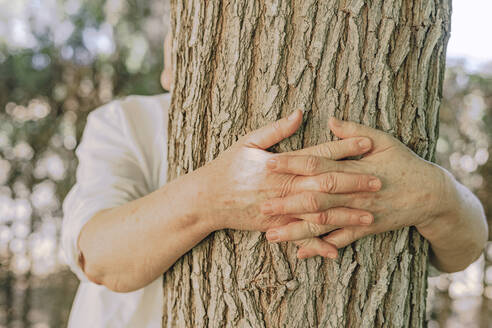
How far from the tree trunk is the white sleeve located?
403 mm

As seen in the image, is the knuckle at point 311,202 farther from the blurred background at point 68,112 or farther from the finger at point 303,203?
the blurred background at point 68,112

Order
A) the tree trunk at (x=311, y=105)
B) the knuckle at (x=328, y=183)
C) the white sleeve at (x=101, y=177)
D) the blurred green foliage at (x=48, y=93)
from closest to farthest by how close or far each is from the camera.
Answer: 1. the knuckle at (x=328, y=183)
2. the tree trunk at (x=311, y=105)
3. the white sleeve at (x=101, y=177)
4. the blurred green foliage at (x=48, y=93)

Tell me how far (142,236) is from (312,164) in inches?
21.9

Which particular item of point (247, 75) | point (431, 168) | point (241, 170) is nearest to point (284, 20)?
point (247, 75)

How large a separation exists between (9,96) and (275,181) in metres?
4.00

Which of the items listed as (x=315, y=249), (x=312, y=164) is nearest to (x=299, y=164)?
(x=312, y=164)

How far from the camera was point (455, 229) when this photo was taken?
4.56 feet

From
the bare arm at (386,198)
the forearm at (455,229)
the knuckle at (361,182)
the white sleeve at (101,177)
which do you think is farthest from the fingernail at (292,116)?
the white sleeve at (101,177)

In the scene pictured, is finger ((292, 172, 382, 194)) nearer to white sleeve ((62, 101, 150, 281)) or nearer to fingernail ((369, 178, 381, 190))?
fingernail ((369, 178, 381, 190))

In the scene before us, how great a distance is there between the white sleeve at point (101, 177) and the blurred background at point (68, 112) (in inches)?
108

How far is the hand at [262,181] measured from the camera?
1141 millimetres

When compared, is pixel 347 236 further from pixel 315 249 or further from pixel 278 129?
pixel 278 129

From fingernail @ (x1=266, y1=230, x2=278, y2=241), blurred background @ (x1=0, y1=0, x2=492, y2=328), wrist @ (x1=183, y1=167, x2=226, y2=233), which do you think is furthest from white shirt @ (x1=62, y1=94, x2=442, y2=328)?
blurred background @ (x1=0, y1=0, x2=492, y2=328)

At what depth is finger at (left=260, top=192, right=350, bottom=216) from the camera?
1139 millimetres
